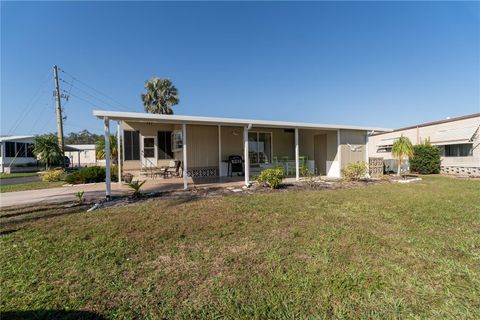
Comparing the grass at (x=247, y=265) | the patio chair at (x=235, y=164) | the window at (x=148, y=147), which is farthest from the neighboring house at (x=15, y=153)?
the grass at (x=247, y=265)

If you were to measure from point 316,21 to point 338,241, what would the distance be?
1280 centimetres

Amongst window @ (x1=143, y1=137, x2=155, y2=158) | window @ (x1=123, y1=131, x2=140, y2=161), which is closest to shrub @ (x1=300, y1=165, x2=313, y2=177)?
window @ (x1=143, y1=137, x2=155, y2=158)

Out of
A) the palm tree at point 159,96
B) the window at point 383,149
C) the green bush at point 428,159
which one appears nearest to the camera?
the green bush at point 428,159

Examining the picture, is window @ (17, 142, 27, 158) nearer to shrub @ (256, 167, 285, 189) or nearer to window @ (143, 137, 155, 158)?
window @ (143, 137, 155, 158)

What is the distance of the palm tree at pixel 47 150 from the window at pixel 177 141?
42.1ft

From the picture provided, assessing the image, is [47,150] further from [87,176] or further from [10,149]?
[87,176]

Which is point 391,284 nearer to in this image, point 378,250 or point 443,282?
point 443,282

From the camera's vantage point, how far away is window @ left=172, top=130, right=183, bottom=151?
11619 mm

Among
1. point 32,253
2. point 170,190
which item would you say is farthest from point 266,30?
point 32,253

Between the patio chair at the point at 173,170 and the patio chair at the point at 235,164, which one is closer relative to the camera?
the patio chair at the point at 173,170

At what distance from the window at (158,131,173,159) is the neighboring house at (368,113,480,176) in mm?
14658

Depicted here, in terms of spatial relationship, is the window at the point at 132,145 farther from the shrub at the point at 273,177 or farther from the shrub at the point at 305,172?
the shrub at the point at 305,172

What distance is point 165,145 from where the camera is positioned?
12680 mm

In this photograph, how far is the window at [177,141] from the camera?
1162 cm
